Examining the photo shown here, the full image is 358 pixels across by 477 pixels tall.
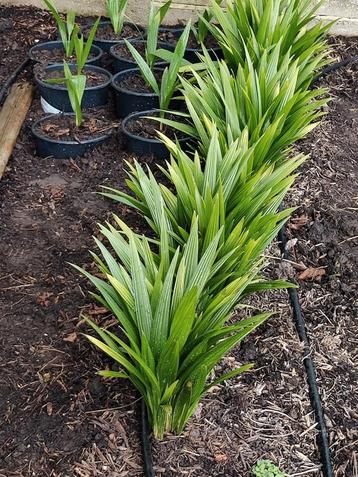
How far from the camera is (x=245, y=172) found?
6.66 ft

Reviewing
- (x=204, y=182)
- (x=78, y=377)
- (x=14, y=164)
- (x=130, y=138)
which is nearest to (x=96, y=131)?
(x=130, y=138)

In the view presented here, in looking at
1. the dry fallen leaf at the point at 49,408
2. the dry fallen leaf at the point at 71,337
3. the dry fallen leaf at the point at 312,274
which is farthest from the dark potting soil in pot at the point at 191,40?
the dry fallen leaf at the point at 49,408

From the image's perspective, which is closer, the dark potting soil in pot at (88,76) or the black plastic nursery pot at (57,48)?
the dark potting soil in pot at (88,76)

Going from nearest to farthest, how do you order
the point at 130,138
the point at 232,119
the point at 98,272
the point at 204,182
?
the point at 204,182, the point at 98,272, the point at 232,119, the point at 130,138

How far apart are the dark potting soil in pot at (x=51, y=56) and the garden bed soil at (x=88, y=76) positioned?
110 millimetres

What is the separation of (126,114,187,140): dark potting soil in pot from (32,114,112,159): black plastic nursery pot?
0.14 m

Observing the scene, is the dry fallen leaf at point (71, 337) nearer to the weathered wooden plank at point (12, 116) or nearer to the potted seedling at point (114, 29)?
the weathered wooden plank at point (12, 116)

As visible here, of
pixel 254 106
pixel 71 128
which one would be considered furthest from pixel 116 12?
pixel 254 106

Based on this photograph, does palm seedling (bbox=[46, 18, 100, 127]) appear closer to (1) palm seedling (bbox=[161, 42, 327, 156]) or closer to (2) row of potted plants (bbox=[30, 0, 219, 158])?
(2) row of potted plants (bbox=[30, 0, 219, 158])

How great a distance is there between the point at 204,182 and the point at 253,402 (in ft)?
2.32

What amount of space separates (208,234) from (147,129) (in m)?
1.30

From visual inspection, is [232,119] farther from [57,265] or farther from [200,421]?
[200,421]

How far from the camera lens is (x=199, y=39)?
350cm

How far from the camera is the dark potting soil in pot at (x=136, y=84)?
3162 millimetres
